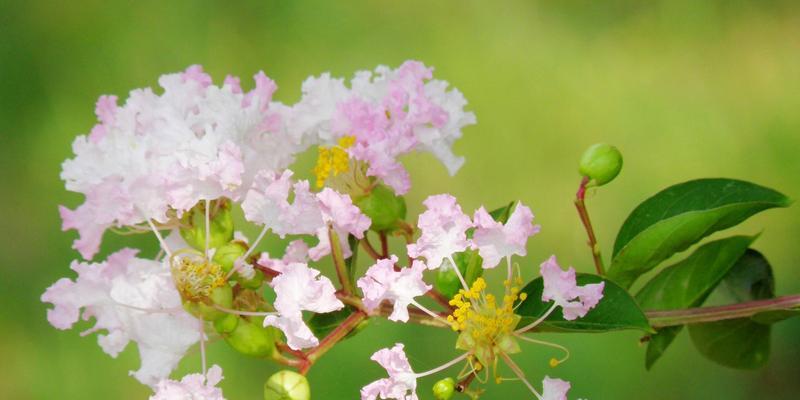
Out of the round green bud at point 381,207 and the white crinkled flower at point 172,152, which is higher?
the white crinkled flower at point 172,152

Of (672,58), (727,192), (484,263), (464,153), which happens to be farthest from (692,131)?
(484,263)

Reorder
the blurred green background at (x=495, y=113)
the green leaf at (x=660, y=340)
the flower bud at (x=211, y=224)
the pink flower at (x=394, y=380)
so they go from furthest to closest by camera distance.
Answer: the blurred green background at (x=495, y=113)
the green leaf at (x=660, y=340)
the flower bud at (x=211, y=224)
the pink flower at (x=394, y=380)

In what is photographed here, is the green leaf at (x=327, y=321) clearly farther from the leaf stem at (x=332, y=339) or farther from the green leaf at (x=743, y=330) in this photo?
the green leaf at (x=743, y=330)

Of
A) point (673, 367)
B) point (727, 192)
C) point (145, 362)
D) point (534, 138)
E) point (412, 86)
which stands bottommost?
point (673, 367)

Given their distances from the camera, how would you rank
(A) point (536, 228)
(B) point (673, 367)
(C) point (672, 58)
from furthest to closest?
(C) point (672, 58) < (B) point (673, 367) < (A) point (536, 228)

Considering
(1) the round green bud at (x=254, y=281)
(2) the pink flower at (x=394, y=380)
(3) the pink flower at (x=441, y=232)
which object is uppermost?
(3) the pink flower at (x=441, y=232)

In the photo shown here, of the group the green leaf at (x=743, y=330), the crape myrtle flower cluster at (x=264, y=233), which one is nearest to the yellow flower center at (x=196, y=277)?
the crape myrtle flower cluster at (x=264, y=233)

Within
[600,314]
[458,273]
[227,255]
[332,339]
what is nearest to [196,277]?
[227,255]

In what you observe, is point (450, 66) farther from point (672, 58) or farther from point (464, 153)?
point (672, 58)

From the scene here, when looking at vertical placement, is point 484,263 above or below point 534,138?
below
